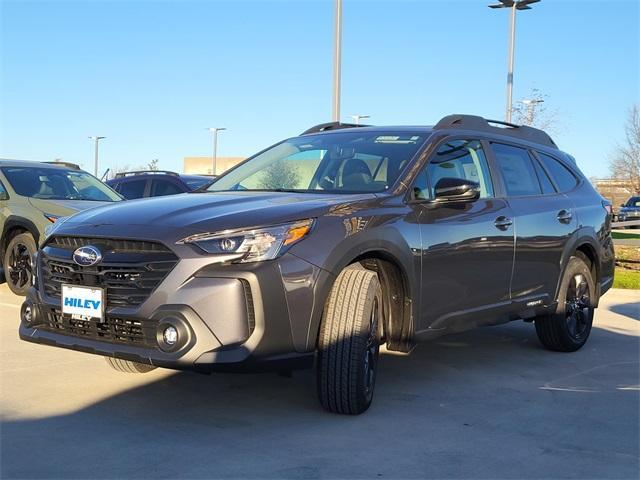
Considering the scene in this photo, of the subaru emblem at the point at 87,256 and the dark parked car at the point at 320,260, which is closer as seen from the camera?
the dark parked car at the point at 320,260

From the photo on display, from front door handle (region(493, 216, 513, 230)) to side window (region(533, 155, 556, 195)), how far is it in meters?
0.84

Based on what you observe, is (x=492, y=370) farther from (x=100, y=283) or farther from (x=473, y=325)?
(x=100, y=283)

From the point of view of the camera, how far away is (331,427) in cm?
414

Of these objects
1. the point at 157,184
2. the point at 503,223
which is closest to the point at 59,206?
the point at 157,184

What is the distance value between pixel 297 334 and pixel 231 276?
47 centimetres

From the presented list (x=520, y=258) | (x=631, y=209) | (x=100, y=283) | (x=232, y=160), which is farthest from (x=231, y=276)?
(x=232, y=160)

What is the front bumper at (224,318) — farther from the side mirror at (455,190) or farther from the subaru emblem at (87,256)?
the side mirror at (455,190)

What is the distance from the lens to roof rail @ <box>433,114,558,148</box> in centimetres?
552

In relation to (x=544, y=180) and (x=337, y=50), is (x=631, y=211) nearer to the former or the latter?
(x=337, y=50)

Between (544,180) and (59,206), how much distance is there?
5.29 m

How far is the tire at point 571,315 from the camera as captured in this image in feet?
20.7

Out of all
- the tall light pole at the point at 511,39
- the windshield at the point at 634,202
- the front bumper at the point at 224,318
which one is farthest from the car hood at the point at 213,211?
the windshield at the point at 634,202

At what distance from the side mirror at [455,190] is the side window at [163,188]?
28.1 ft

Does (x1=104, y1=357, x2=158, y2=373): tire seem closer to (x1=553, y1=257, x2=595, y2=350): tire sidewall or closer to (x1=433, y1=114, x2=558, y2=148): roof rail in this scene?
(x1=433, y1=114, x2=558, y2=148): roof rail
